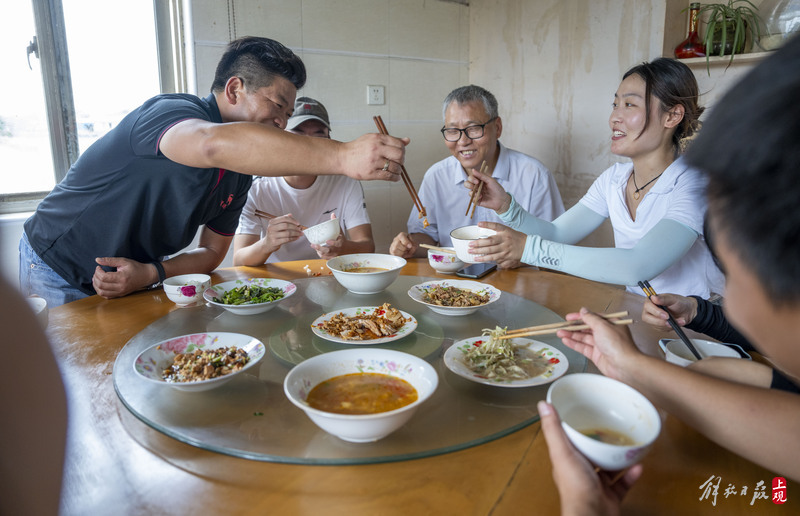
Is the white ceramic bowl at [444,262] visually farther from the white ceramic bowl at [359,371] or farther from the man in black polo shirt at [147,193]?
the white ceramic bowl at [359,371]

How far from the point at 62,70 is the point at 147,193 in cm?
186

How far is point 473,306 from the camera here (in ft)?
5.29

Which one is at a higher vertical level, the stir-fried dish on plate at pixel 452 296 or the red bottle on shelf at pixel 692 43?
the red bottle on shelf at pixel 692 43

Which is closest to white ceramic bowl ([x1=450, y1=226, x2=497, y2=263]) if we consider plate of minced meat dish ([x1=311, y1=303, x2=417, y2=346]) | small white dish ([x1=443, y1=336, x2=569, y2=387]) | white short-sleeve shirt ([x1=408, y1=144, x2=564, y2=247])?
plate of minced meat dish ([x1=311, y1=303, x2=417, y2=346])

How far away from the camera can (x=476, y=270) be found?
2.24 meters

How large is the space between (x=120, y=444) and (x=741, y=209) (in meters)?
1.12

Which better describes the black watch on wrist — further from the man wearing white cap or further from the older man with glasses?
the older man with glasses

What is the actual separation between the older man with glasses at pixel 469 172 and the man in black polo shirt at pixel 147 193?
106 cm

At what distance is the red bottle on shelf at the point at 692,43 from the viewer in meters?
3.11

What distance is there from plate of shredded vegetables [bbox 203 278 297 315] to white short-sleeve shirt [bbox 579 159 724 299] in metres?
1.46

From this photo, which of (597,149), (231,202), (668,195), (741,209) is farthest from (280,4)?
(741,209)

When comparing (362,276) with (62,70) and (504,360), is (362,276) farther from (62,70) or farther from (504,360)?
(62,70)

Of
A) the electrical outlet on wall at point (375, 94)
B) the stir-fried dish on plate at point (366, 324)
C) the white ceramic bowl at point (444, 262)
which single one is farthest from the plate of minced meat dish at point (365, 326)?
the electrical outlet on wall at point (375, 94)

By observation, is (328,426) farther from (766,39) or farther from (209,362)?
(766,39)
